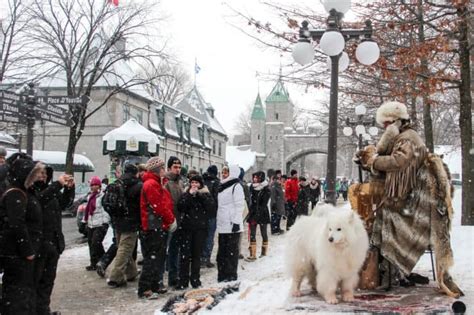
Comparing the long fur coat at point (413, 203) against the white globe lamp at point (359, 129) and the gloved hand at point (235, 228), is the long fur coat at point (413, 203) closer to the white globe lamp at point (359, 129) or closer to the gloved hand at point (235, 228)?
the gloved hand at point (235, 228)

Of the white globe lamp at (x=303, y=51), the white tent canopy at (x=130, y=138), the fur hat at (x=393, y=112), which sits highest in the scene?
the white globe lamp at (x=303, y=51)

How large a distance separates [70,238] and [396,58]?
10.6 m

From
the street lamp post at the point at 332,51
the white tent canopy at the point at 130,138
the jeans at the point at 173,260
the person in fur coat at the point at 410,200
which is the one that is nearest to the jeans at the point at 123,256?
the jeans at the point at 173,260

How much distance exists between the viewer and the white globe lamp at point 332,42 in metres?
7.70

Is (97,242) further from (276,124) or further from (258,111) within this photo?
(258,111)

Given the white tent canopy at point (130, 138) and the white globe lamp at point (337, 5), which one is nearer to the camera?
the white globe lamp at point (337, 5)

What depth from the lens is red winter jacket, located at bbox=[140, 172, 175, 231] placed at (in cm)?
769

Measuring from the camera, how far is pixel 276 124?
83.7m

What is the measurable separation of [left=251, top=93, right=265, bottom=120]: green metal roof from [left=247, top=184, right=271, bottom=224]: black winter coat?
73.9 meters

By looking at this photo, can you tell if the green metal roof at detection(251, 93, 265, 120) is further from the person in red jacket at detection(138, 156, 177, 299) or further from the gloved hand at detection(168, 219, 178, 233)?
the person in red jacket at detection(138, 156, 177, 299)

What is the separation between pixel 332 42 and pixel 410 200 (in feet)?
9.00

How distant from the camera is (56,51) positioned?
73.3ft

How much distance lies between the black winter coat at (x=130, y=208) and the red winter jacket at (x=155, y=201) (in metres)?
0.46

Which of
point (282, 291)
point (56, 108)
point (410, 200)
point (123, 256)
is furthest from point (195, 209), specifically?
point (56, 108)
